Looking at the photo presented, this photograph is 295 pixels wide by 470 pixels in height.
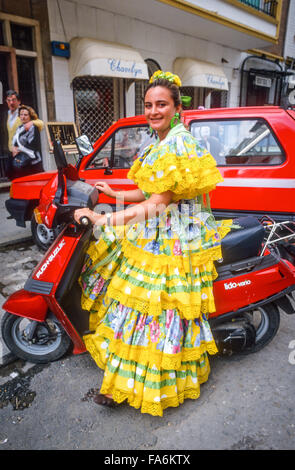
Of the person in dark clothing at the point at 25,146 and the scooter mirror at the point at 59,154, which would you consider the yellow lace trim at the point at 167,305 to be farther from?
Result: the person in dark clothing at the point at 25,146

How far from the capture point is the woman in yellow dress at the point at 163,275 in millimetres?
1777

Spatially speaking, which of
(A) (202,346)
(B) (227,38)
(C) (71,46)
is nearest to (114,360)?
(A) (202,346)

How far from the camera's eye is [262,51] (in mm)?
14133

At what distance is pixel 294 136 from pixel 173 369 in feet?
9.39

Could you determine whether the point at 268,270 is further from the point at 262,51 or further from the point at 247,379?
the point at 262,51

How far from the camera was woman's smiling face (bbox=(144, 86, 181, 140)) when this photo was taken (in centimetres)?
181

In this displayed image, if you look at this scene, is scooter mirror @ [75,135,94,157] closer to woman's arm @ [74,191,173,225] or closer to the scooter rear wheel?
woman's arm @ [74,191,173,225]

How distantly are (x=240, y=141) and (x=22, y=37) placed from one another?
6.01 metres

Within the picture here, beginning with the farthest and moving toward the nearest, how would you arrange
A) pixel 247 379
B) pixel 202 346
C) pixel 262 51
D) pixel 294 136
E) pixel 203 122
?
pixel 262 51 < pixel 203 122 < pixel 294 136 < pixel 247 379 < pixel 202 346

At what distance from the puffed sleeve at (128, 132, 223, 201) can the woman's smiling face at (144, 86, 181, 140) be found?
0.11 meters

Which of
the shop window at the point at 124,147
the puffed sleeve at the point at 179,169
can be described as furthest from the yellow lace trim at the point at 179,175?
the shop window at the point at 124,147

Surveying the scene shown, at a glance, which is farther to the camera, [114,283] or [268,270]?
[268,270]

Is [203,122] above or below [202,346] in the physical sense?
above

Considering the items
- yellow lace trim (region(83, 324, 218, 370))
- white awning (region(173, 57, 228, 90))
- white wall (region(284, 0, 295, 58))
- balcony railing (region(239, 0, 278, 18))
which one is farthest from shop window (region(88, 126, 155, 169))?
white wall (region(284, 0, 295, 58))
